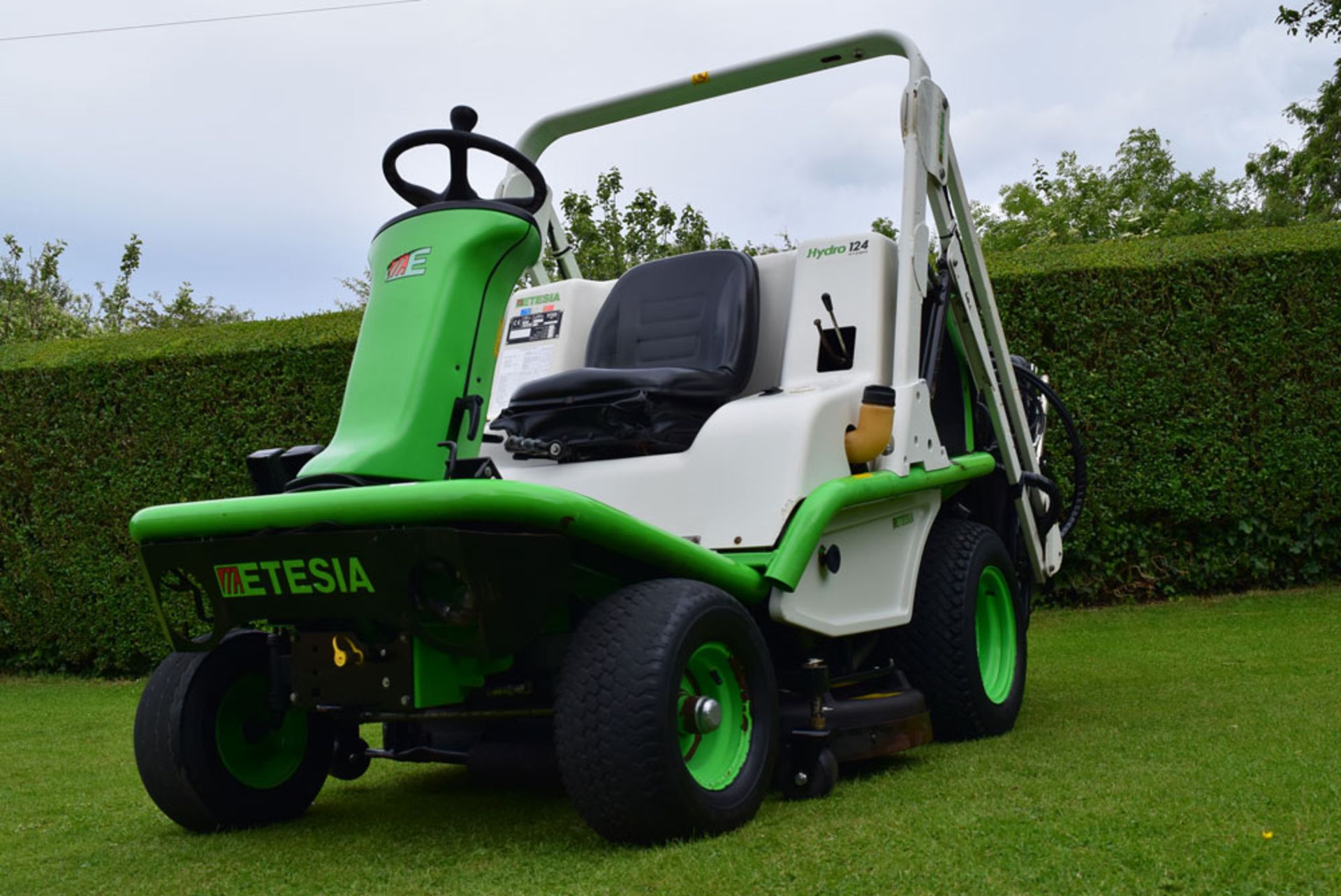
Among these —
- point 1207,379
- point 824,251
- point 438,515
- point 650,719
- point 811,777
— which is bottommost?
point 811,777

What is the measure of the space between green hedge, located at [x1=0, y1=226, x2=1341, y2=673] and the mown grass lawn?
3.11 meters

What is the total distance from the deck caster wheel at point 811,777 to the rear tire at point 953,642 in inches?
32.9

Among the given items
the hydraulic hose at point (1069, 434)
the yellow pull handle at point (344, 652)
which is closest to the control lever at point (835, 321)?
the hydraulic hose at point (1069, 434)

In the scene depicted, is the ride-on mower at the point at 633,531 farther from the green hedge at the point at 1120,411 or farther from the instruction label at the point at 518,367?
the green hedge at the point at 1120,411

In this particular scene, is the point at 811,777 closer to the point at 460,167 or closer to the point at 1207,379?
the point at 460,167

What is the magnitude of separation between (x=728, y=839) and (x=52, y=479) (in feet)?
24.3

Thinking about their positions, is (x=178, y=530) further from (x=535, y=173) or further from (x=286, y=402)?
(x=286, y=402)

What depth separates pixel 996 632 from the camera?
5.04 meters

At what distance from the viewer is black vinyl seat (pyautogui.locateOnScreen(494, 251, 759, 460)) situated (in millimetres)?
4199

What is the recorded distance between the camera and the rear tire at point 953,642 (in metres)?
4.50

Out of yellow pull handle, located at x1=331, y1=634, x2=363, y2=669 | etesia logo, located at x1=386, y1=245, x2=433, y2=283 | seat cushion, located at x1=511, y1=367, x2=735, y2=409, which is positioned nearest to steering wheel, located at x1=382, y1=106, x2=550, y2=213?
etesia logo, located at x1=386, y1=245, x2=433, y2=283

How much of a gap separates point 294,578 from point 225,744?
87 centimetres

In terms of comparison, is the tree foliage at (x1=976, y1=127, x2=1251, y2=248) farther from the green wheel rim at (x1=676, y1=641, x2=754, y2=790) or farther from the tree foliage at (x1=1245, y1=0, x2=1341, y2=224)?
the green wheel rim at (x1=676, y1=641, x2=754, y2=790)

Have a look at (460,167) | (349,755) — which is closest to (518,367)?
(460,167)
